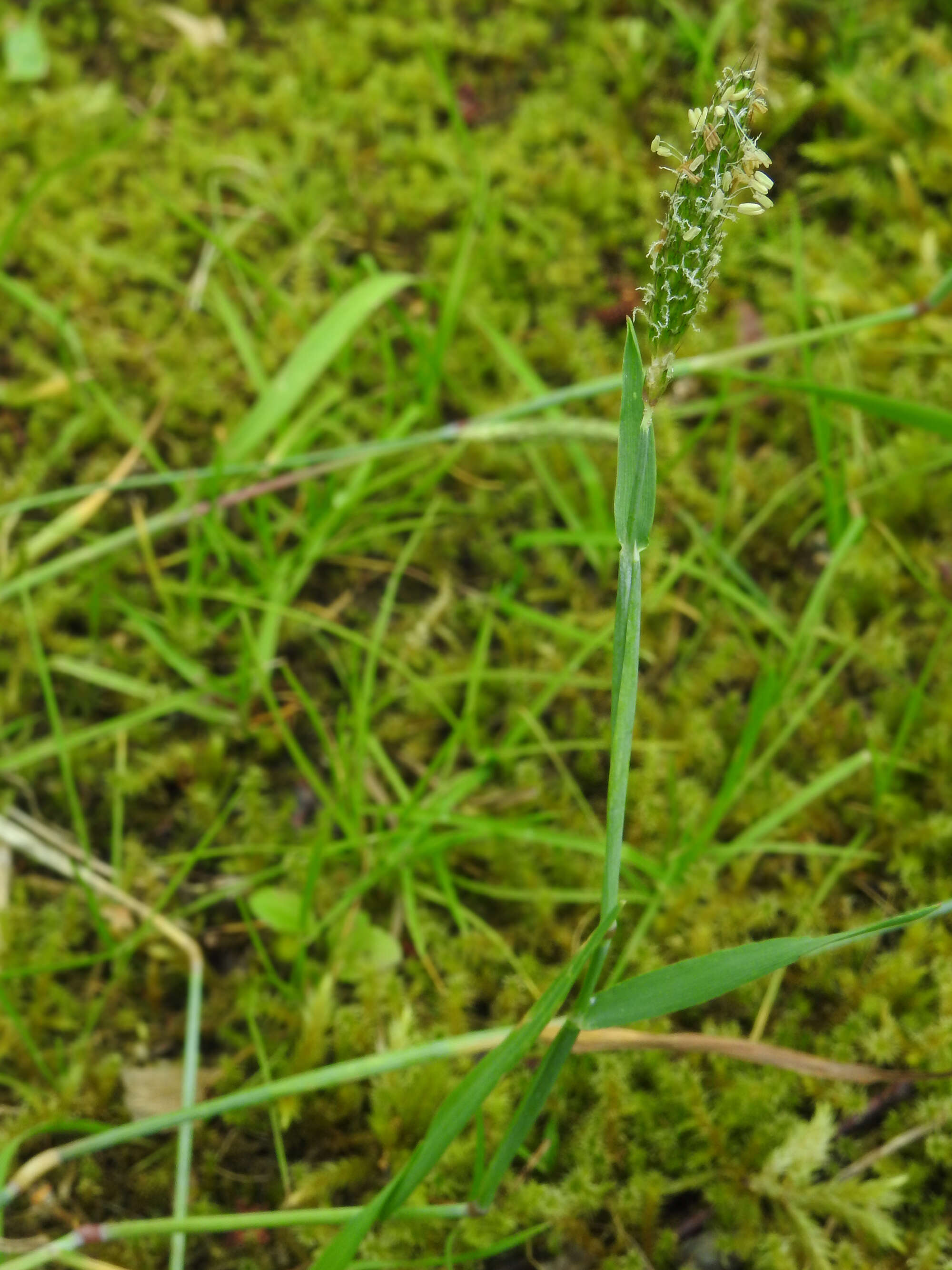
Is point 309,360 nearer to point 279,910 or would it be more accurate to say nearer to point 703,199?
point 279,910

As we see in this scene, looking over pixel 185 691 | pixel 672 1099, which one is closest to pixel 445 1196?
pixel 672 1099

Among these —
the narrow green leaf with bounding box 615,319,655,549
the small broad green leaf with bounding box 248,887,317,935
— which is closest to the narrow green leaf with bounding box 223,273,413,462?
the small broad green leaf with bounding box 248,887,317,935

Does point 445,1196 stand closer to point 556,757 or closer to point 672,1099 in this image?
point 672,1099

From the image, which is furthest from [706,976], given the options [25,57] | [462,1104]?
[25,57]

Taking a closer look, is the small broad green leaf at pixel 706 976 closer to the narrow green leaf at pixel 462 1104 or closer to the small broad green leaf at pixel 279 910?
the narrow green leaf at pixel 462 1104

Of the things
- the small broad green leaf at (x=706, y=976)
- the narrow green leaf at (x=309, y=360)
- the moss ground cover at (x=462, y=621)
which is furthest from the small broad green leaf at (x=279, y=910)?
the narrow green leaf at (x=309, y=360)

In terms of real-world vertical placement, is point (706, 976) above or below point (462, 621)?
above

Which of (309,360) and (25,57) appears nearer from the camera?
(309,360)
